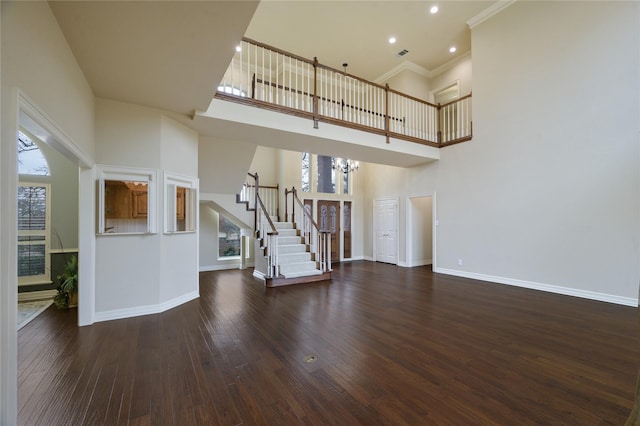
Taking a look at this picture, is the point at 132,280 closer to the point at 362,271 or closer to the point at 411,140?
the point at 362,271

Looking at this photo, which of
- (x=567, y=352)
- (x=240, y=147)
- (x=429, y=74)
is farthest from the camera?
(x=429, y=74)

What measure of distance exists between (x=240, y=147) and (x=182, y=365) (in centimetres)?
445

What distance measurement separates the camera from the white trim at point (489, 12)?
5.57m

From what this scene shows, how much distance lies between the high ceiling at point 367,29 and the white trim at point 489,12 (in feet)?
0.27

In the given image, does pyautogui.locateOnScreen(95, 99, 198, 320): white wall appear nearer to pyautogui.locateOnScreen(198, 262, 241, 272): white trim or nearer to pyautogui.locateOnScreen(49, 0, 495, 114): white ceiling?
pyautogui.locateOnScreen(49, 0, 495, 114): white ceiling

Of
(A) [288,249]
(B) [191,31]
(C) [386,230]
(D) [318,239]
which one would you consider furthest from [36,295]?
(C) [386,230]

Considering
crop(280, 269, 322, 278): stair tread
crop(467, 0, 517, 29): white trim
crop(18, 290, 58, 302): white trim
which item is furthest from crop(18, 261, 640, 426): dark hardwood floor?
crop(467, 0, 517, 29): white trim

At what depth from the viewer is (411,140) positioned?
20.8ft

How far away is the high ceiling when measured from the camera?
581cm

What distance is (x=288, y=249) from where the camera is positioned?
6.41 metres

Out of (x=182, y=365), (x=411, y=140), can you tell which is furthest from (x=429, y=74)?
(x=182, y=365)

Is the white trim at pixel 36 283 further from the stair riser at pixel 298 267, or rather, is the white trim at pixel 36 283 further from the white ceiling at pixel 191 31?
the stair riser at pixel 298 267

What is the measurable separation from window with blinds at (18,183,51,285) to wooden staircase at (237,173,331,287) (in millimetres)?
3592

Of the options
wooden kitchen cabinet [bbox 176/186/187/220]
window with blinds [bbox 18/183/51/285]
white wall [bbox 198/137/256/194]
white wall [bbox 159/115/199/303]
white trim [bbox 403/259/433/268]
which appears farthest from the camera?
white trim [bbox 403/259/433/268]
